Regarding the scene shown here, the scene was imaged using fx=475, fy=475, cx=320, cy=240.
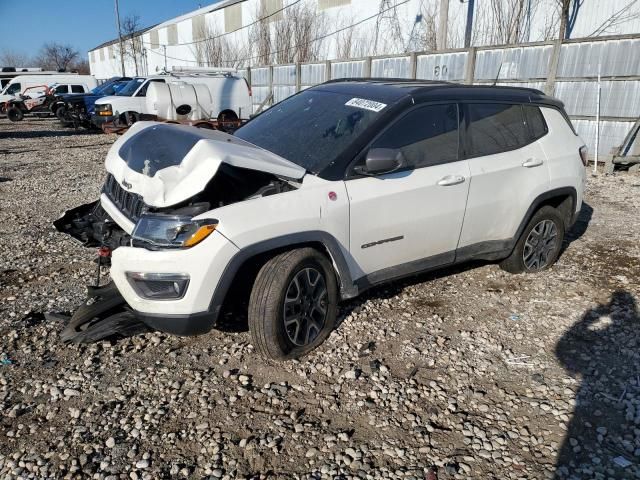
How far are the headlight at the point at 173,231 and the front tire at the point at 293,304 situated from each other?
475mm

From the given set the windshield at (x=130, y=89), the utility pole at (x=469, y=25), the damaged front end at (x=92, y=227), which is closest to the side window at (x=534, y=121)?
the damaged front end at (x=92, y=227)

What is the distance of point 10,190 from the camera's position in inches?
318

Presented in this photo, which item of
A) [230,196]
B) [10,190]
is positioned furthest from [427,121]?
[10,190]

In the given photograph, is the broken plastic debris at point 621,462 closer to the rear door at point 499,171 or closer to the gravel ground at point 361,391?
the gravel ground at point 361,391

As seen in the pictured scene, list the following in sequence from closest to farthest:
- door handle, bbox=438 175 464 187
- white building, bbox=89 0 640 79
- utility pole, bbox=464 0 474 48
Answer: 1. door handle, bbox=438 175 464 187
2. white building, bbox=89 0 640 79
3. utility pole, bbox=464 0 474 48

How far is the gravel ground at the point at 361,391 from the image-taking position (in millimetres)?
2385

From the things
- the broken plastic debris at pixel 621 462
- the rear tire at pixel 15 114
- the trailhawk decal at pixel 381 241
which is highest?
the trailhawk decal at pixel 381 241

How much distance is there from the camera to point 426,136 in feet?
11.8

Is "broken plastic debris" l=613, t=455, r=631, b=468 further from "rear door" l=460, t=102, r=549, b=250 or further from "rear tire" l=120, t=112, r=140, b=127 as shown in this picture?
"rear tire" l=120, t=112, r=140, b=127

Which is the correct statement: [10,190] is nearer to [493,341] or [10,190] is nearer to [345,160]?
[345,160]

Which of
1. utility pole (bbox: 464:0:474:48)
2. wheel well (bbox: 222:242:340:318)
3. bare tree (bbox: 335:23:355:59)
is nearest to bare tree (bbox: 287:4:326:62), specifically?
bare tree (bbox: 335:23:355:59)

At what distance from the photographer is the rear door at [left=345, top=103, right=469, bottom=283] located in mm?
3250

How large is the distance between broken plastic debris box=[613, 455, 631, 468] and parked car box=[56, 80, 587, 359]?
5.63 ft

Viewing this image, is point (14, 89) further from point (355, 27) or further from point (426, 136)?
point (426, 136)
